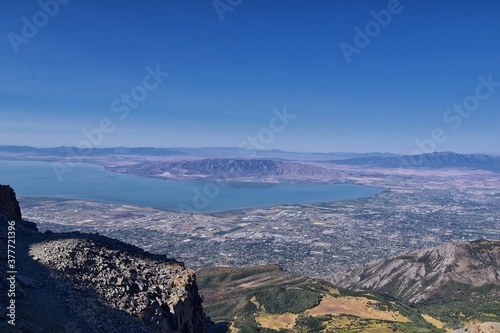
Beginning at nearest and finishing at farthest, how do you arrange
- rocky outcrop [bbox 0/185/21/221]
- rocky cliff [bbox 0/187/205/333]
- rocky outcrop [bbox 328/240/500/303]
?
rocky cliff [bbox 0/187/205/333] → rocky outcrop [bbox 0/185/21/221] → rocky outcrop [bbox 328/240/500/303]

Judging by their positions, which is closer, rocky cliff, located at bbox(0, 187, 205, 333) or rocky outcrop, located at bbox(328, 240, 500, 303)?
rocky cliff, located at bbox(0, 187, 205, 333)

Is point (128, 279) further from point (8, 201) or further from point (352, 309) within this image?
point (352, 309)

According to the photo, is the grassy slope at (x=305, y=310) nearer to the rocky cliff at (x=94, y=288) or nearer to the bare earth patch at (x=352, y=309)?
the bare earth patch at (x=352, y=309)

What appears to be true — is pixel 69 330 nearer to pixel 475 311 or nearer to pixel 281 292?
pixel 281 292

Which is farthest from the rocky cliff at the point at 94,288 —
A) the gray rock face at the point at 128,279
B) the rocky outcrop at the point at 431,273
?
the rocky outcrop at the point at 431,273

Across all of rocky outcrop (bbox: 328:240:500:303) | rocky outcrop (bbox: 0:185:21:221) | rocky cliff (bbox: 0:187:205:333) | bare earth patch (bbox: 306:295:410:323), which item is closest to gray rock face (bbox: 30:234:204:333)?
rocky cliff (bbox: 0:187:205:333)

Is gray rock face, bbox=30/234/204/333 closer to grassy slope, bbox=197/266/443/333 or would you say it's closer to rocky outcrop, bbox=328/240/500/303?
grassy slope, bbox=197/266/443/333

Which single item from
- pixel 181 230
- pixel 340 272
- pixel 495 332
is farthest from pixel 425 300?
pixel 181 230
